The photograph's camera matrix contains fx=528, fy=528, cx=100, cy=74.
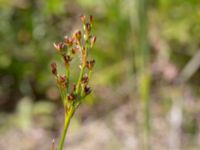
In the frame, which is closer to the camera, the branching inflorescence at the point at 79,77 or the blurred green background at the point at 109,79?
→ the branching inflorescence at the point at 79,77

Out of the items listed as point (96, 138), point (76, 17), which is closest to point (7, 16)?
point (76, 17)

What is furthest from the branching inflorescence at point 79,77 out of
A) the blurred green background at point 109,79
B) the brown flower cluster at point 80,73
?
the blurred green background at point 109,79

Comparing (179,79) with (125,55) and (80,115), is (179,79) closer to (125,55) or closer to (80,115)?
(125,55)

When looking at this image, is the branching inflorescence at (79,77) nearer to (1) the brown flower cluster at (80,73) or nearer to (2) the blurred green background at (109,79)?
(1) the brown flower cluster at (80,73)

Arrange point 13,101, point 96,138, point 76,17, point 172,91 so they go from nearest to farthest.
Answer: point 96,138 < point 172,91 < point 13,101 < point 76,17

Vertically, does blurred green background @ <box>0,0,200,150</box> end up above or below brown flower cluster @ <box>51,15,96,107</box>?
above

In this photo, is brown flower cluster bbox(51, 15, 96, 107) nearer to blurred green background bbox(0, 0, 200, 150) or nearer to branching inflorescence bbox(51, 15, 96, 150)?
branching inflorescence bbox(51, 15, 96, 150)

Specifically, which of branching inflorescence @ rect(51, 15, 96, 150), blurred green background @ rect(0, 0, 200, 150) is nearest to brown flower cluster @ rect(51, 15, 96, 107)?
branching inflorescence @ rect(51, 15, 96, 150)

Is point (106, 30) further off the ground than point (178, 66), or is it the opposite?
point (106, 30)

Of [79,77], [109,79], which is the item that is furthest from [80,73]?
[109,79]
